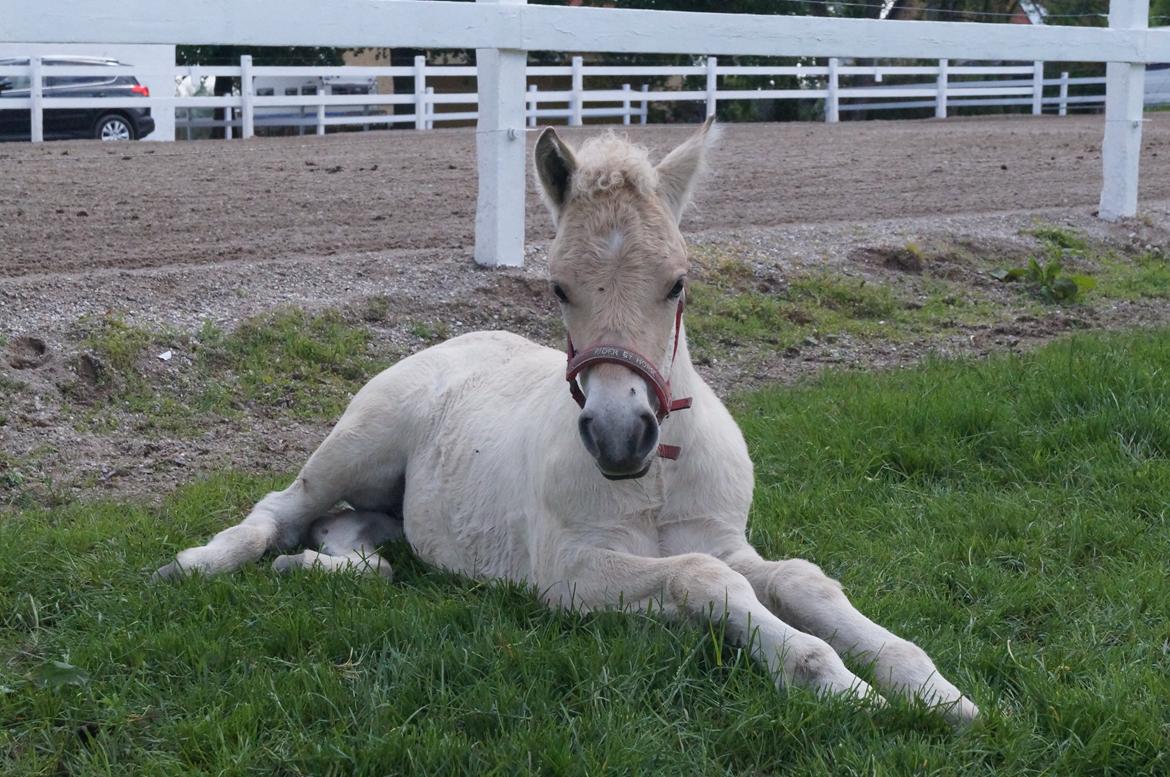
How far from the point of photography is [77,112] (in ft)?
72.9

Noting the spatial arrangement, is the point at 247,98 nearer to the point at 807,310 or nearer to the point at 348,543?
the point at 807,310

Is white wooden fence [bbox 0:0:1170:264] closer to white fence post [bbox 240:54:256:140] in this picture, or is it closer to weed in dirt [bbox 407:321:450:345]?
weed in dirt [bbox 407:321:450:345]

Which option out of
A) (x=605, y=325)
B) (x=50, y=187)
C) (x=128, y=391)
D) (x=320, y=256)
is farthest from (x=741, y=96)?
(x=605, y=325)

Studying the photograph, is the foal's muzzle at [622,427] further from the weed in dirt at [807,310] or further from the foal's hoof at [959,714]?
the weed in dirt at [807,310]

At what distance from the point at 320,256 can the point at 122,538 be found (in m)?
3.81

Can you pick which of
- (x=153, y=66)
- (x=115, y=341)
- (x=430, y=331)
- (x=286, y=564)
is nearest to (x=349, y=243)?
(x=430, y=331)

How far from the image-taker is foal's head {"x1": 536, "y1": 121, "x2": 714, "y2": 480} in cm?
325

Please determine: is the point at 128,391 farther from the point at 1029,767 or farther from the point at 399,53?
the point at 399,53

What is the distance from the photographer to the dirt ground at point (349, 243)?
596 centimetres

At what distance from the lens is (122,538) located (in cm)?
460

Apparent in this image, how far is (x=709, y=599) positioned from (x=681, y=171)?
4.28 feet

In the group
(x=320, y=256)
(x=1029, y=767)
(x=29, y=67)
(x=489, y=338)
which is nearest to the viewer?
(x=1029, y=767)

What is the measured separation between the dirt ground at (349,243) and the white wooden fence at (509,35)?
0.84 m

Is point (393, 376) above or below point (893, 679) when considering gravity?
above
